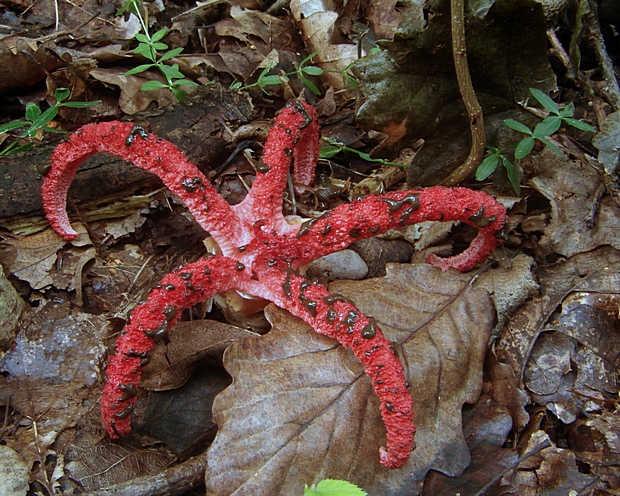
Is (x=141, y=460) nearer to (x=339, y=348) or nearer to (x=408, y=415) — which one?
(x=339, y=348)

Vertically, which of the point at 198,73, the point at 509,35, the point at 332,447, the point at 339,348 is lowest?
the point at 332,447

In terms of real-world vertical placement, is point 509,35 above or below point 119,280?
above

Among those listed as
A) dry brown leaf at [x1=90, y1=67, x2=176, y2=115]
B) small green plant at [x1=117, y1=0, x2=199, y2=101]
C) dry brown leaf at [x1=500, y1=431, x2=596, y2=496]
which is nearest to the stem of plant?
dry brown leaf at [x1=500, y1=431, x2=596, y2=496]

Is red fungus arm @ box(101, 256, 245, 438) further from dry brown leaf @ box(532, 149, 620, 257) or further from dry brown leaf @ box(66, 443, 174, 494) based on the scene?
dry brown leaf @ box(532, 149, 620, 257)

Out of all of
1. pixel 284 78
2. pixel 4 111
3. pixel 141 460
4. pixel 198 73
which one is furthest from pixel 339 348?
pixel 4 111

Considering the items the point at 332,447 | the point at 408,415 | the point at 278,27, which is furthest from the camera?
the point at 278,27

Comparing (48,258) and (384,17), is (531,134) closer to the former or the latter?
(384,17)
